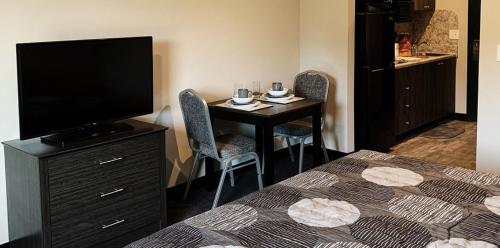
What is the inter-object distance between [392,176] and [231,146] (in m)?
1.64

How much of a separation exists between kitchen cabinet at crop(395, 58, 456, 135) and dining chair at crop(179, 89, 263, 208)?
228 cm

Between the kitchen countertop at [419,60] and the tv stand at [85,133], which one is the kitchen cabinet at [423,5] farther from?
the tv stand at [85,133]

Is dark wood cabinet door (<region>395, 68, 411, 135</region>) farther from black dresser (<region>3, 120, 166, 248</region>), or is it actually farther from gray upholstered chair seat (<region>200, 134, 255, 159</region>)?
black dresser (<region>3, 120, 166, 248</region>)

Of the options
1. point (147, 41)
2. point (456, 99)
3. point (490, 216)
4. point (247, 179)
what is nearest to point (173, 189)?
point (247, 179)

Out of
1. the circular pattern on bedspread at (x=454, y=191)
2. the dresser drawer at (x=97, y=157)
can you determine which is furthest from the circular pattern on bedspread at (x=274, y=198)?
the dresser drawer at (x=97, y=157)

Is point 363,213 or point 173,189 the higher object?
point 363,213

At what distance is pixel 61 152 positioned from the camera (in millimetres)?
3006

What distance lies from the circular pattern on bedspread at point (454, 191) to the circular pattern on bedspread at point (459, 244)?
424 millimetres

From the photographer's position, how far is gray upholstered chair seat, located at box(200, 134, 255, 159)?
4051mm

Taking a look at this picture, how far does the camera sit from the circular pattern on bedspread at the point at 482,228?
2.04 meters

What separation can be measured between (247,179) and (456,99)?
11.5 ft

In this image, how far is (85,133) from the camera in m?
3.35

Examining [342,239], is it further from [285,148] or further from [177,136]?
[285,148]

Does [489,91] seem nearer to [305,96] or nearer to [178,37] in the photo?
[305,96]
